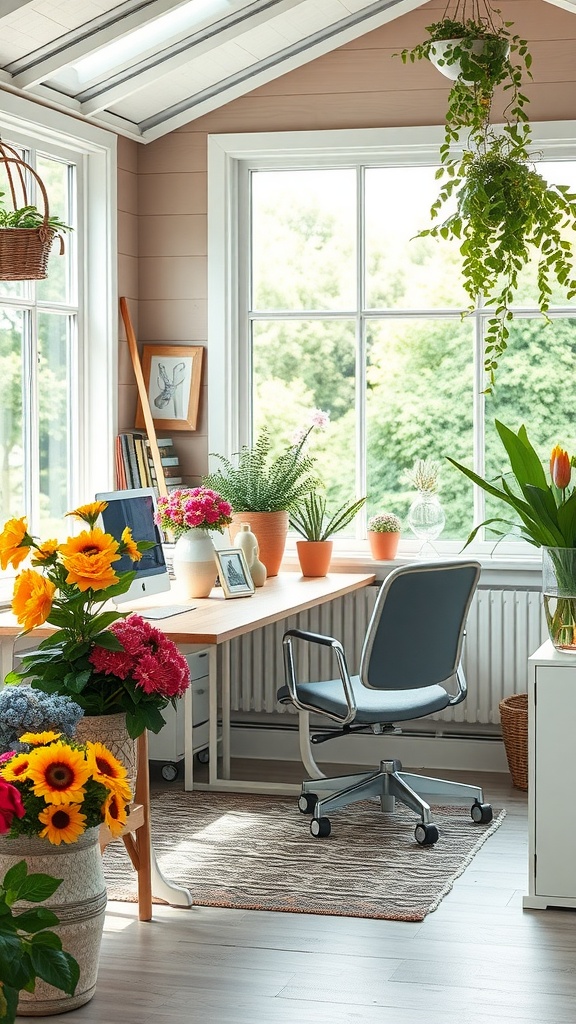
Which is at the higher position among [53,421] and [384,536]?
[53,421]

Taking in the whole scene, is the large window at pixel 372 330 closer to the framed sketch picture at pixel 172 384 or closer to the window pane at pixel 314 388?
the window pane at pixel 314 388

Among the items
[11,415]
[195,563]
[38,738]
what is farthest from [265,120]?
[38,738]

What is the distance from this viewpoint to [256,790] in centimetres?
498

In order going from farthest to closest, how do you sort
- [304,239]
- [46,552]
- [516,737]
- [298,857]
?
1. [304,239]
2. [516,737]
3. [298,857]
4. [46,552]

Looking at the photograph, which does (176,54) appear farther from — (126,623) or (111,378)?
(126,623)

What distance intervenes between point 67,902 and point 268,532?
99.7 inches

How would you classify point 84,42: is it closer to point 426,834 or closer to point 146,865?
point 146,865

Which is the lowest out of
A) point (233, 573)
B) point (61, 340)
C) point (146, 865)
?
point (146, 865)

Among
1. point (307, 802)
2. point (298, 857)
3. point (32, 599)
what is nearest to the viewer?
point (32, 599)

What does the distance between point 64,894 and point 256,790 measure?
2070 millimetres

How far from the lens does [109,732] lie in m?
3.17

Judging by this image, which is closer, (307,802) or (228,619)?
(228,619)

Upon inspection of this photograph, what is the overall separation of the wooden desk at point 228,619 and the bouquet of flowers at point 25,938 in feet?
4.94

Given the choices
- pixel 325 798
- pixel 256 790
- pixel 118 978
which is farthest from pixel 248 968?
pixel 256 790
